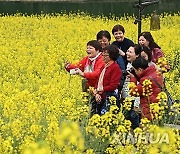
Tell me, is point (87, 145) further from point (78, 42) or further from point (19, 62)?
point (78, 42)

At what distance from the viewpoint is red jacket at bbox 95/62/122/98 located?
19.8ft

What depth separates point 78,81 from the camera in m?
8.41

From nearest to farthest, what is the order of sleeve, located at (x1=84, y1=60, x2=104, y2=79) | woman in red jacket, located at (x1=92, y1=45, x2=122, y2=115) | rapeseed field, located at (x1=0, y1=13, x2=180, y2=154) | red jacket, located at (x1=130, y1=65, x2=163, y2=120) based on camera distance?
rapeseed field, located at (x1=0, y1=13, x2=180, y2=154)
red jacket, located at (x1=130, y1=65, x2=163, y2=120)
woman in red jacket, located at (x1=92, y1=45, x2=122, y2=115)
sleeve, located at (x1=84, y1=60, x2=104, y2=79)

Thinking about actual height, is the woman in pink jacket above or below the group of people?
above

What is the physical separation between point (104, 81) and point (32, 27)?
11.4 metres

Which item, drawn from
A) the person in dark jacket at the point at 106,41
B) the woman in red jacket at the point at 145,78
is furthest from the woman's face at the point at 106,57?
the person in dark jacket at the point at 106,41

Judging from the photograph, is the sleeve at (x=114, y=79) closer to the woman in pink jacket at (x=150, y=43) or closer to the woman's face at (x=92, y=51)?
the woman's face at (x=92, y=51)

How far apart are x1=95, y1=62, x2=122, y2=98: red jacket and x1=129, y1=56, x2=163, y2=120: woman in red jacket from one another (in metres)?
0.23

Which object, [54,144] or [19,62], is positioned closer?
[54,144]

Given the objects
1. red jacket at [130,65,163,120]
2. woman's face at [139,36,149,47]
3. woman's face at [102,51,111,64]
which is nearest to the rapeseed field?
red jacket at [130,65,163,120]

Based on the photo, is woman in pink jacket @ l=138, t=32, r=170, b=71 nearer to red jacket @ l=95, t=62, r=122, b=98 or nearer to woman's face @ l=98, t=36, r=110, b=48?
woman's face @ l=98, t=36, r=110, b=48

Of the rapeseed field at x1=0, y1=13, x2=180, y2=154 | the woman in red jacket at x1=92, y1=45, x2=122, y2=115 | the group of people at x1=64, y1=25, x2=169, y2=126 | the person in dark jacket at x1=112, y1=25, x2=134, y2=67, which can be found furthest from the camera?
the person in dark jacket at x1=112, y1=25, x2=134, y2=67

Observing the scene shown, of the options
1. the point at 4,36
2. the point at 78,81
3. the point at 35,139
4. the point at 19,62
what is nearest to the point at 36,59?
the point at 19,62

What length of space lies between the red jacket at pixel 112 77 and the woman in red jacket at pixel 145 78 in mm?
229
